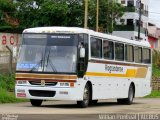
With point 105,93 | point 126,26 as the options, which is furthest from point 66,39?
point 126,26

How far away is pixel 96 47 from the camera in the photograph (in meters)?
22.6

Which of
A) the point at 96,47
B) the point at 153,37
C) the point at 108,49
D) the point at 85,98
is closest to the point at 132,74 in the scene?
the point at 108,49

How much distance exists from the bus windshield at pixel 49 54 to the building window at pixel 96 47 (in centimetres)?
122

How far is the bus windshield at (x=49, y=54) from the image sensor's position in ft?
68.4

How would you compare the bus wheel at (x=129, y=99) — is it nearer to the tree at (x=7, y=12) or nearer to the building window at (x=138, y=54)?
the building window at (x=138, y=54)

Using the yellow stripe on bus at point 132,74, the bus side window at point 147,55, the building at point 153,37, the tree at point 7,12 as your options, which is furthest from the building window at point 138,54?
the building at point 153,37

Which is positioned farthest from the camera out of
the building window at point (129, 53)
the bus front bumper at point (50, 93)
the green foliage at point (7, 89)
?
the building window at point (129, 53)

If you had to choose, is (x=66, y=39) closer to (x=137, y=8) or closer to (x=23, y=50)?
(x=23, y=50)

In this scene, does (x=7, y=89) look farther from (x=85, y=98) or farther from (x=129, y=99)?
(x=85, y=98)

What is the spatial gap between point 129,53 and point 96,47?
14.3 ft

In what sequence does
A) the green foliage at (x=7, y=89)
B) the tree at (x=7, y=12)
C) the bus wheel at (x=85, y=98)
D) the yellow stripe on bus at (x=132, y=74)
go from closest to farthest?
1. the bus wheel at (x=85, y=98)
2. the yellow stripe on bus at (x=132, y=74)
3. the green foliage at (x=7, y=89)
4. the tree at (x=7, y=12)

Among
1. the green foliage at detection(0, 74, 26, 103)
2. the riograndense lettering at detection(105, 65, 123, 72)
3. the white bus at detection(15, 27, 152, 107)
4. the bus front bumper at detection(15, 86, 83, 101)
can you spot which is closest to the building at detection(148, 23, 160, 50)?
the green foliage at detection(0, 74, 26, 103)

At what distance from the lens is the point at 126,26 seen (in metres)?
77.2

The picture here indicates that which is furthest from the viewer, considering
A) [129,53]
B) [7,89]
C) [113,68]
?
[7,89]
